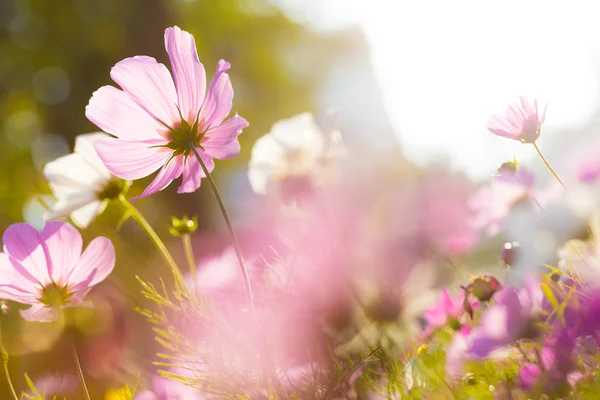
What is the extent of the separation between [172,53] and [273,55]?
24.0 ft

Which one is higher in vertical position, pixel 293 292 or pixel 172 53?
pixel 172 53

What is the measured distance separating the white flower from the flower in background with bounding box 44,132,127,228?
183 mm

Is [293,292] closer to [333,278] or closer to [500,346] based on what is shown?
[333,278]

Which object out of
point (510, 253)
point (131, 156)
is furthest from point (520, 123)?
point (131, 156)

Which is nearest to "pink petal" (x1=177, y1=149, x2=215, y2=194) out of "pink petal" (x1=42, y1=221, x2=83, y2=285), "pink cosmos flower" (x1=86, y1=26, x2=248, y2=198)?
"pink cosmos flower" (x1=86, y1=26, x2=248, y2=198)

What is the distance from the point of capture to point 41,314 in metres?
0.58

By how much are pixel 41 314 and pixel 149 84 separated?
248 millimetres

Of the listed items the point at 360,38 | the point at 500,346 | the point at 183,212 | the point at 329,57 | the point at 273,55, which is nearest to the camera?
the point at 500,346

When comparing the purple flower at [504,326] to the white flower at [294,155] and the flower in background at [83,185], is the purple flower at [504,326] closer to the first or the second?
the white flower at [294,155]

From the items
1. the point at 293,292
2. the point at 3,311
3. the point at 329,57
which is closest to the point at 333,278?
the point at 293,292

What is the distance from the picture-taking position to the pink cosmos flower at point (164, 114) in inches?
19.9

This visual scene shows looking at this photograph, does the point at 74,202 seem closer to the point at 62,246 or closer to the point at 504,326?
the point at 62,246

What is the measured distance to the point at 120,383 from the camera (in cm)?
76

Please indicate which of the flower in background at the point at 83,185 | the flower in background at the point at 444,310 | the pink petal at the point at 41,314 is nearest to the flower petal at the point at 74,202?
the flower in background at the point at 83,185
